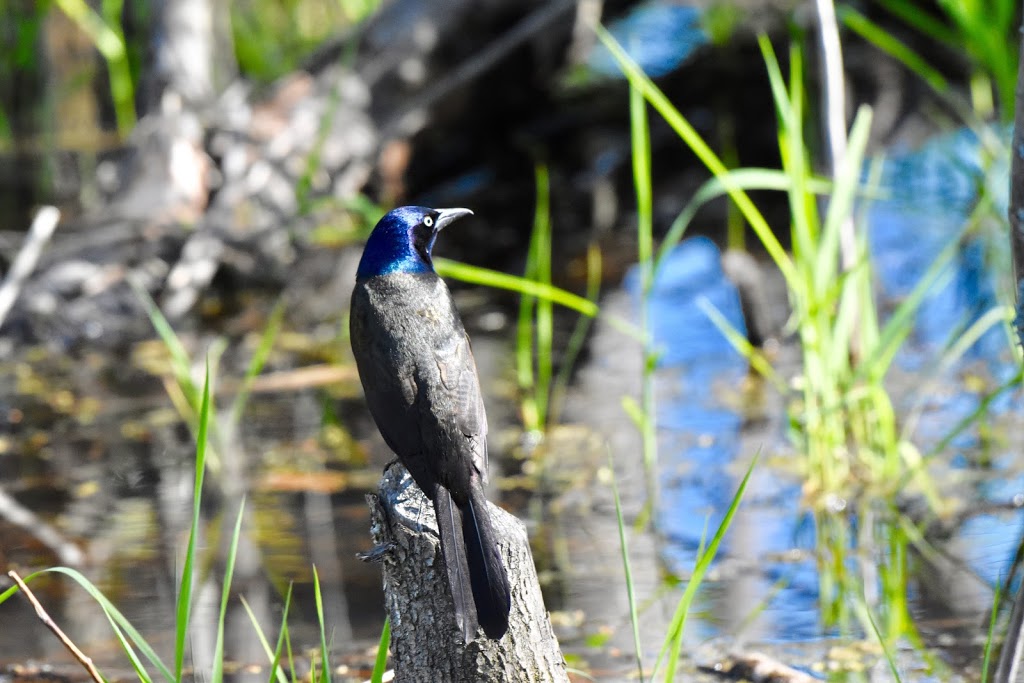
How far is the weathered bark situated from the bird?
0.15ft

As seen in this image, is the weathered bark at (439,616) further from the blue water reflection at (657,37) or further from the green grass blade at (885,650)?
the blue water reflection at (657,37)

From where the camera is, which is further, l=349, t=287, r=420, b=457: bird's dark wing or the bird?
l=349, t=287, r=420, b=457: bird's dark wing

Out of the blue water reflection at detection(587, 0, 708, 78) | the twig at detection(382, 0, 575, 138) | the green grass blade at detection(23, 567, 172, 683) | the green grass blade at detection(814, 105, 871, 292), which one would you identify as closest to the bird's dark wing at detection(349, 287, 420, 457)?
the green grass blade at detection(23, 567, 172, 683)

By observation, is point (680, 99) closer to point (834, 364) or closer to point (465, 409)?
point (834, 364)

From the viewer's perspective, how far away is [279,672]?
227cm

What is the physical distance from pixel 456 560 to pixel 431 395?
0.35 metres

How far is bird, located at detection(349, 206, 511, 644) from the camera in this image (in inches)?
78.5

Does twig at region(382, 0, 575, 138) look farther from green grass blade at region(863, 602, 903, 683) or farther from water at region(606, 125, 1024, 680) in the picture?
green grass blade at region(863, 602, 903, 683)

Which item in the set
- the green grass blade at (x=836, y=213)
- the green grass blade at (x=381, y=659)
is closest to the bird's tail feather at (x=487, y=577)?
the green grass blade at (x=381, y=659)

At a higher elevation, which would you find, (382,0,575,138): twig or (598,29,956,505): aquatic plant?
(382,0,575,138): twig

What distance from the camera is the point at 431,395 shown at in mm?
2256

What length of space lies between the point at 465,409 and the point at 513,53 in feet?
18.0

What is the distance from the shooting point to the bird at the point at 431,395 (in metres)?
1.99

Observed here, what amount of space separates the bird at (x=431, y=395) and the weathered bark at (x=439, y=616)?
46 millimetres
